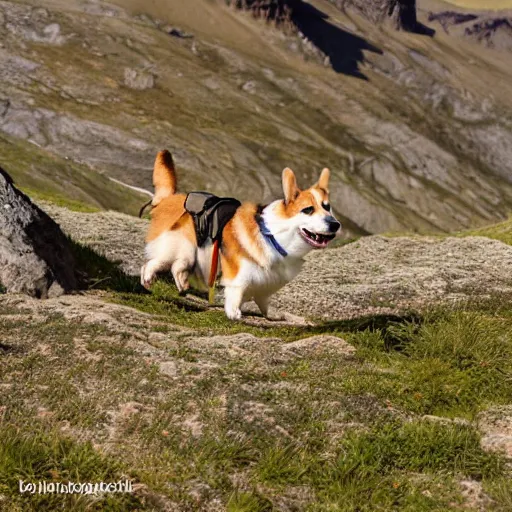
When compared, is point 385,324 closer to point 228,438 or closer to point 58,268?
point 228,438

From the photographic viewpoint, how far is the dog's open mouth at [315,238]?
11.0 m

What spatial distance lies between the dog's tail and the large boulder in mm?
2562

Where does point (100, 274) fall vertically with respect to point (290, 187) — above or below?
below

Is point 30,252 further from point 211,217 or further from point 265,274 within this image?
point 265,274

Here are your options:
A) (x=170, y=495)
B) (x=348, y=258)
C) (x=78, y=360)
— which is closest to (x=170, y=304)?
(x=78, y=360)

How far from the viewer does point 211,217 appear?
12742 mm

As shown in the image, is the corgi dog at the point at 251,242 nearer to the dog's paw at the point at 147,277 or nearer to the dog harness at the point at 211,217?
the dog's paw at the point at 147,277

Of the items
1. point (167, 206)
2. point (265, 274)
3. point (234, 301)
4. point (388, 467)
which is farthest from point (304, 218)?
point (388, 467)

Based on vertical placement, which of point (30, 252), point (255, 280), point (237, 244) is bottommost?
point (30, 252)

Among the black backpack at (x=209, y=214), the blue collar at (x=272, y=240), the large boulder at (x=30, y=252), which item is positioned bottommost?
the large boulder at (x=30, y=252)

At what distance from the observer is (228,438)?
7906 mm

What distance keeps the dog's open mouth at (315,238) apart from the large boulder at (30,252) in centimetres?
552

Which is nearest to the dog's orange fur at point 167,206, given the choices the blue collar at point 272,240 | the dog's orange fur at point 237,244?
the dog's orange fur at point 237,244

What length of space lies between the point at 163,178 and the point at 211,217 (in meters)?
2.95
